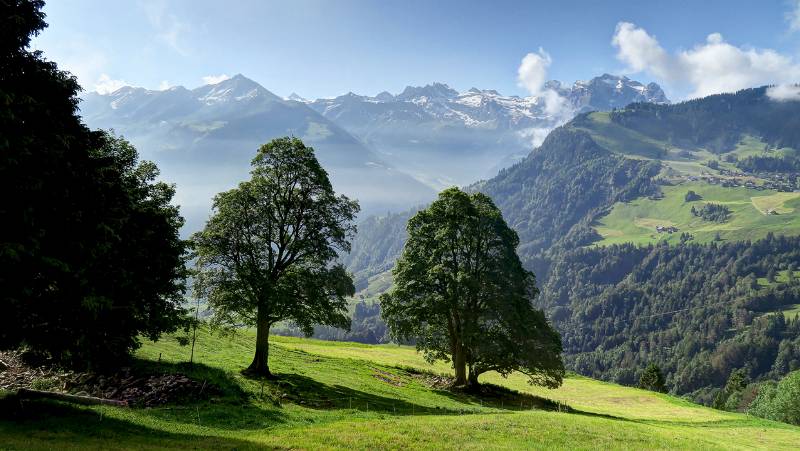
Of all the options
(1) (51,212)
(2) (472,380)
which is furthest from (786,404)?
(1) (51,212)

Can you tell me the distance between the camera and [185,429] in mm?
25969

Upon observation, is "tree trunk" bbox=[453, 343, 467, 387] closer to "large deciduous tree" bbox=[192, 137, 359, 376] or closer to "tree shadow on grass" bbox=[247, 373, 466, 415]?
"tree shadow on grass" bbox=[247, 373, 466, 415]

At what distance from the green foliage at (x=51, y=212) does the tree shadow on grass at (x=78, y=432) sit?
9.44 feet

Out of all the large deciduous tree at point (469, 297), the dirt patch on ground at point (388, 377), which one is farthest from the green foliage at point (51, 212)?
the large deciduous tree at point (469, 297)

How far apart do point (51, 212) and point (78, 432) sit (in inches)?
403

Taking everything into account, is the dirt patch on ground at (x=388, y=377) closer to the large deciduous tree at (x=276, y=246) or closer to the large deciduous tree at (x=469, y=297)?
the large deciduous tree at (x=469, y=297)

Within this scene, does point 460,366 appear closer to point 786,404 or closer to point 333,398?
point 333,398

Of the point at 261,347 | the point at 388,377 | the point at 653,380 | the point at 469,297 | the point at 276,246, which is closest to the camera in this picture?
the point at 261,347

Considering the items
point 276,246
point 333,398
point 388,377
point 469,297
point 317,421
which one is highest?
point 276,246

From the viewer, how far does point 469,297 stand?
5300 cm

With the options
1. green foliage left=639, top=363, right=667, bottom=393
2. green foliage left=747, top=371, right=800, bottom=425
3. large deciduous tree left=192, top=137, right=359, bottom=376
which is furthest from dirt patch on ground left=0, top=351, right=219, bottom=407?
green foliage left=639, top=363, right=667, bottom=393

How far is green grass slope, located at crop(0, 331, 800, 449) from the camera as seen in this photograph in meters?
23.7

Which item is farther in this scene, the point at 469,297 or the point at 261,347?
the point at 469,297

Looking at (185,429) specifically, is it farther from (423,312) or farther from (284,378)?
(423,312)
